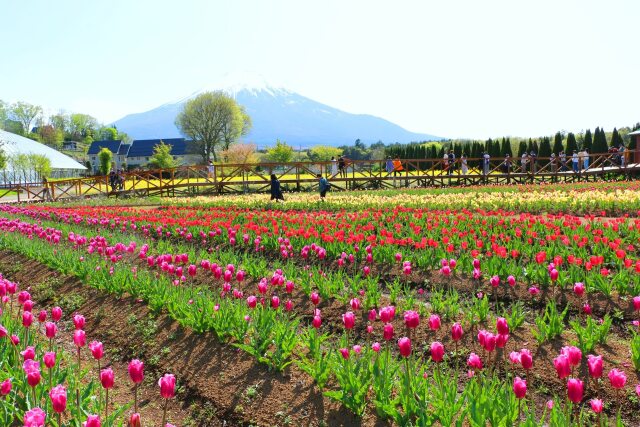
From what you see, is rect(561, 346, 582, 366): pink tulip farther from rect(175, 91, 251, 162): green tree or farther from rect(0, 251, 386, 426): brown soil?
rect(175, 91, 251, 162): green tree

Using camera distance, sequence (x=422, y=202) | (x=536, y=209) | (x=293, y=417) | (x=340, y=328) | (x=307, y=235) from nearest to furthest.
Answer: (x=293, y=417)
(x=340, y=328)
(x=307, y=235)
(x=536, y=209)
(x=422, y=202)

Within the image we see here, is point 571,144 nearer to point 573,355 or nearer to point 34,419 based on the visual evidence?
point 573,355

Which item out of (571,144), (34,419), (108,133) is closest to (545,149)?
(571,144)

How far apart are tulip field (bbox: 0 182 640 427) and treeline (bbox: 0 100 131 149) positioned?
117 meters

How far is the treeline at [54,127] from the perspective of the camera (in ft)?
356

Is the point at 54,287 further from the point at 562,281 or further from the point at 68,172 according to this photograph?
the point at 68,172

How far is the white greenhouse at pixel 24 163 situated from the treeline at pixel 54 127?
27633 millimetres

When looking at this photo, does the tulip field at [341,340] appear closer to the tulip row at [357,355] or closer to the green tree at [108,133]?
the tulip row at [357,355]

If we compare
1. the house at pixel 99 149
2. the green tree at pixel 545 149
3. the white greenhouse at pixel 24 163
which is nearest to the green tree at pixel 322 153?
the white greenhouse at pixel 24 163

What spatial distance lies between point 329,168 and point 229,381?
31282 mm

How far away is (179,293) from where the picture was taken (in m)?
6.21

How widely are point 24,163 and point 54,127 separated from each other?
7426 cm

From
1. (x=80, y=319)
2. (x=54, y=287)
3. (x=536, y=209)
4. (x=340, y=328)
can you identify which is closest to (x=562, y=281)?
(x=340, y=328)

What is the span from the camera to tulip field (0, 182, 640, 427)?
137 inches
